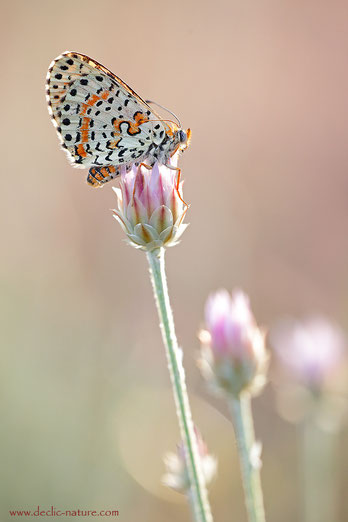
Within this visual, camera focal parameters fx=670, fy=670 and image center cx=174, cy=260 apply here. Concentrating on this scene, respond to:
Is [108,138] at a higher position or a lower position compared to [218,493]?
higher

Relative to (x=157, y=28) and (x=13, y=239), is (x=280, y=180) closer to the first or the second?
(x=157, y=28)

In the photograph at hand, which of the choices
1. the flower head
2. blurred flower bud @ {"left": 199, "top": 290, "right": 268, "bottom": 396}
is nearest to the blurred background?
blurred flower bud @ {"left": 199, "top": 290, "right": 268, "bottom": 396}

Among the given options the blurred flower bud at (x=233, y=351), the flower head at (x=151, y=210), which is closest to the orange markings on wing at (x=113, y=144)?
the flower head at (x=151, y=210)

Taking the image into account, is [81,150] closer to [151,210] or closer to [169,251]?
[151,210]

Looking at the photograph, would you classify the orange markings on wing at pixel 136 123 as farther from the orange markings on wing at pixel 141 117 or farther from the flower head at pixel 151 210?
the flower head at pixel 151 210

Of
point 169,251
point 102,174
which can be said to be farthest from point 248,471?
point 169,251

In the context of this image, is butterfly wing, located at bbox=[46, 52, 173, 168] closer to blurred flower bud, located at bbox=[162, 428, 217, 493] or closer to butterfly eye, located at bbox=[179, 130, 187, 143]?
butterfly eye, located at bbox=[179, 130, 187, 143]

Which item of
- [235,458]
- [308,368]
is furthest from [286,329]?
[235,458]
